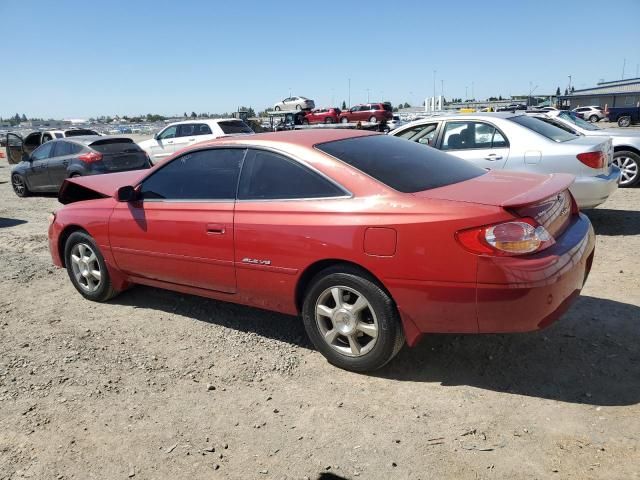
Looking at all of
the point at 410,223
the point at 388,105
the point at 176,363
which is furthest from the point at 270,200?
the point at 388,105

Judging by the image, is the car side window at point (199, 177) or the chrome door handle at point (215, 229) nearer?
the chrome door handle at point (215, 229)

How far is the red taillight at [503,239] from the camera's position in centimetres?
272

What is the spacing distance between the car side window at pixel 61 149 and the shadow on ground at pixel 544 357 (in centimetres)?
914

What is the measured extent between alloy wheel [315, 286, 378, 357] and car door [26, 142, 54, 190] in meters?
10.7

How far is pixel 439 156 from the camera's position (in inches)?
154

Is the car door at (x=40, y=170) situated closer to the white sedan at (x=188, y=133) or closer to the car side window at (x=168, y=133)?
the white sedan at (x=188, y=133)

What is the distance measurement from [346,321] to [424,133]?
4926mm

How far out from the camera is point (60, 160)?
11.5 meters

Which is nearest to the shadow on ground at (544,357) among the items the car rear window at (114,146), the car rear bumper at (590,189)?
the car rear bumper at (590,189)

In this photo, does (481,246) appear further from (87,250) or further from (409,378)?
(87,250)

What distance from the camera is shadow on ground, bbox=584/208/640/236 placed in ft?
21.9

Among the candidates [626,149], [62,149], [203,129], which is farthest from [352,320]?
[203,129]

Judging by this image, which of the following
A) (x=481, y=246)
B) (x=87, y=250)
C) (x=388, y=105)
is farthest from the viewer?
(x=388, y=105)

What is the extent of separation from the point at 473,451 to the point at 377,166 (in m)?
1.77
